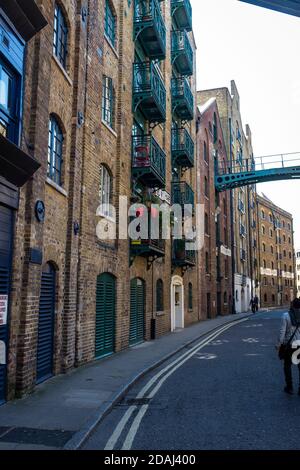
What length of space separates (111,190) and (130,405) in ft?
26.2

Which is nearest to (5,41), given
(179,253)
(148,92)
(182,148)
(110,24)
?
(110,24)

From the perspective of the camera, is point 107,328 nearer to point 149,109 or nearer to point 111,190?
point 111,190

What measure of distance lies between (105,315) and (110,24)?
33.2 feet

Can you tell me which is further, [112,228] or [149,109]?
[149,109]

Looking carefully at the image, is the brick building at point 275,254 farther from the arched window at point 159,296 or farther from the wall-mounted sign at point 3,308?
the wall-mounted sign at point 3,308

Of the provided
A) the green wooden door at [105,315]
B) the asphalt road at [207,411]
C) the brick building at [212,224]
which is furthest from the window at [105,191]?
the brick building at [212,224]

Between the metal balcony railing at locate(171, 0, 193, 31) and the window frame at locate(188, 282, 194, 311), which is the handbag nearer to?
the window frame at locate(188, 282, 194, 311)

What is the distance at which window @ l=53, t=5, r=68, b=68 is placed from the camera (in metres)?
10.4

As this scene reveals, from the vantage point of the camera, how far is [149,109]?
59.3 feet

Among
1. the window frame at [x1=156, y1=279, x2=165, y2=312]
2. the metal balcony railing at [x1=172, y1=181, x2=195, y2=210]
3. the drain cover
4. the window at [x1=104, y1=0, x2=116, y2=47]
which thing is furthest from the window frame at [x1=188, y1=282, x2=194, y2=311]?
the drain cover

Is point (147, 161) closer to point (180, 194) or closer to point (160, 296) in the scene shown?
point (160, 296)

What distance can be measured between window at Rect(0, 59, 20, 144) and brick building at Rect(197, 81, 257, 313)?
31.7 meters
